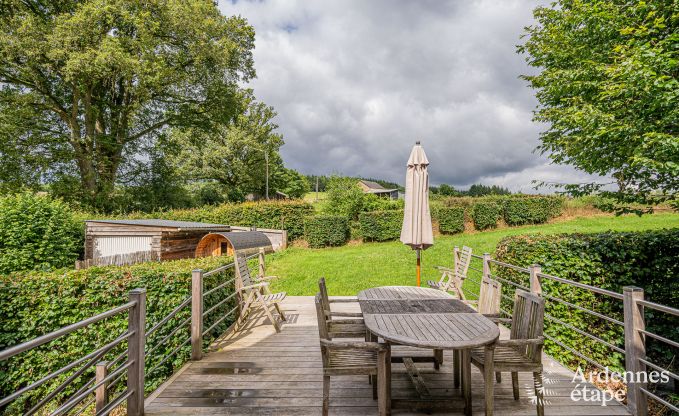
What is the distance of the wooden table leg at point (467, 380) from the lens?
8.87 ft

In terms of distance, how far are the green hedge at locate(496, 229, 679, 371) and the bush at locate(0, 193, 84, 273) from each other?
12847mm

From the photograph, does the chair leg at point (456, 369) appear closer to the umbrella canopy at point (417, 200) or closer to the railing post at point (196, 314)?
the umbrella canopy at point (417, 200)

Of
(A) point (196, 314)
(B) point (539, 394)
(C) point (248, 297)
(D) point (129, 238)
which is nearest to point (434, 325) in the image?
(B) point (539, 394)

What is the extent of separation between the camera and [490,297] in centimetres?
370

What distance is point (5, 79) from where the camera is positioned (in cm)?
1540

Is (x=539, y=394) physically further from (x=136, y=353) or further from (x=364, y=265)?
(x=364, y=265)

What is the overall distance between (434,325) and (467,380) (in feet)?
1.76

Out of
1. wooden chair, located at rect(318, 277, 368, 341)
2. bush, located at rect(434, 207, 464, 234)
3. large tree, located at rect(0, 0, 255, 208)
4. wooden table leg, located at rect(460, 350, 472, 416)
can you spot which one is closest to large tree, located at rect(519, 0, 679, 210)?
wooden table leg, located at rect(460, 350, 472, 416)

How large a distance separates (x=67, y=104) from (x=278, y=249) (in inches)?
568

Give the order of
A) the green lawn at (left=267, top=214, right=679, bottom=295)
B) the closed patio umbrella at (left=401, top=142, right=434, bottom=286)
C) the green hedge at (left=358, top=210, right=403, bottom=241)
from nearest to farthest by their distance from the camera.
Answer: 1. the closed patio umbrella at (left=401, top=142, right=434, bottom=286)
2. the green lawn at (left=267, top=214, right=679, bottom=295)
3. the green hedge at (left=358, top=210, right=403, bottom=241)

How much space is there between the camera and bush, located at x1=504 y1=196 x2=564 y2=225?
58.3ft

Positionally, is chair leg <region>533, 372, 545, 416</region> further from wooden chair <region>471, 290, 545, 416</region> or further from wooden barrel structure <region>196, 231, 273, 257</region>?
wooden barrel structure <region>196, 231, 273, 257</region>

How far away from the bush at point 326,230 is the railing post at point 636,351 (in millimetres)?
13723

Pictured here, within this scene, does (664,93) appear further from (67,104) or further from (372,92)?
(67,104)
